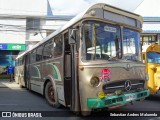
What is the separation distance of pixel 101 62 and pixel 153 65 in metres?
4.85

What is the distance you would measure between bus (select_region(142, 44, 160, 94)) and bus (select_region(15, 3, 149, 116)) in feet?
10.4

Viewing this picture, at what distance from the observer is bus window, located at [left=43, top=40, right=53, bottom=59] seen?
9906 mm

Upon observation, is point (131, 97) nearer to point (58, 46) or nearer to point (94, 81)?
point (94, 81)

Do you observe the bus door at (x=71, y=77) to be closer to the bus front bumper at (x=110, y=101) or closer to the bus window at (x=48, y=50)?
the bus front bumper at (x=110, y=101)

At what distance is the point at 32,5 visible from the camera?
92.6ft

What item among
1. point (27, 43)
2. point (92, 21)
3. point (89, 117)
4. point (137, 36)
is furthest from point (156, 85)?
point (27, 43)

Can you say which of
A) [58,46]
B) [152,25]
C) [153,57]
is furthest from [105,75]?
[152,25]

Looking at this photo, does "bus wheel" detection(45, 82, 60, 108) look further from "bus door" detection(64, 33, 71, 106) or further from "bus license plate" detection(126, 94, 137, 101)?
"bus license plate" detection(126, 94, 137, 101)

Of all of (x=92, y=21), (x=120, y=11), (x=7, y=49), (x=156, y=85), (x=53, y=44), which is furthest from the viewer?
(x=7, y=49)

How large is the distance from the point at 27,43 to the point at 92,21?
2136cm

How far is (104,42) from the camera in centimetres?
732

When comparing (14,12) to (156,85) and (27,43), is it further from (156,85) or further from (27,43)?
(156,85)

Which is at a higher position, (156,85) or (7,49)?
(7,49)

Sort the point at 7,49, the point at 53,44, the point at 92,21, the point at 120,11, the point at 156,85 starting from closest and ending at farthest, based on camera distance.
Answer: the point at 92,21
the point at 120,11
the point at 53,44
the point at 156,85
the point at 7,49
